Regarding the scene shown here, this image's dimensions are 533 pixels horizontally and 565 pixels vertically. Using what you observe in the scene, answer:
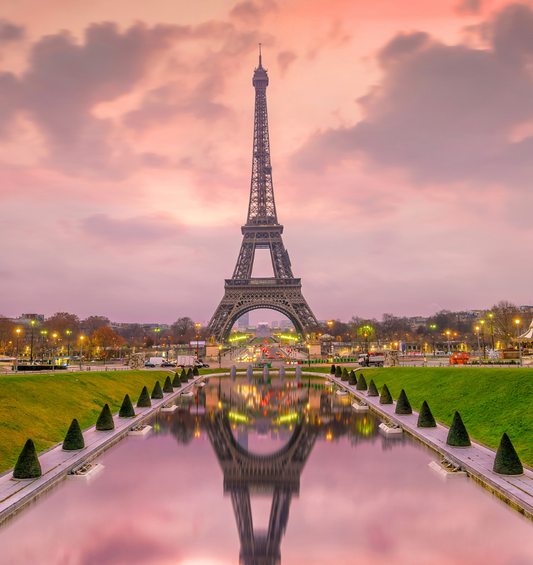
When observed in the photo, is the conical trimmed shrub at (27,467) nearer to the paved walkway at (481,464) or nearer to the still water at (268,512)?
the still water at (268,512)

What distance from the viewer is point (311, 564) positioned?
37.3 ft

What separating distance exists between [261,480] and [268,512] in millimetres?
A: 3351

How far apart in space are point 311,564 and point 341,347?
115 metres

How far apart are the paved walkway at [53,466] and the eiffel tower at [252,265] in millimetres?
70223

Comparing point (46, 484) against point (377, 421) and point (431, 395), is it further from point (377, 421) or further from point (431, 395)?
point (431, 395)

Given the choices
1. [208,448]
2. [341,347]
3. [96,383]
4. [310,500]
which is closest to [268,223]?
[341,347]

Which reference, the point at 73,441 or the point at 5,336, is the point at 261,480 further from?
the point at 5,336

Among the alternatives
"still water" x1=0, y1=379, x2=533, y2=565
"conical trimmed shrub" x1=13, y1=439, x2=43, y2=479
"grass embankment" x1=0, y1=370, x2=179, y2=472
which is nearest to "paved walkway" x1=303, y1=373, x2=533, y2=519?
"still water" x1=0, y1=379, x2=533, y2=565

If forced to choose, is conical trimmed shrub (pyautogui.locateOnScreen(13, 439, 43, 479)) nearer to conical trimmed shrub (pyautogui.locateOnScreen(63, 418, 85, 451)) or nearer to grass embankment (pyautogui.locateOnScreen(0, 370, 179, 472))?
grass embankment (pyautogui.locateOnScreen(0, 370, 179, 472))

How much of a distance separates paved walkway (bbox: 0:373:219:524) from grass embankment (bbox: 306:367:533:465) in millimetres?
19296

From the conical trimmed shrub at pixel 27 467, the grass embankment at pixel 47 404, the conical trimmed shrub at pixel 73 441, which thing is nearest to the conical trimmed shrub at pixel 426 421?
the conical trimmed shrub at pixel 73 441

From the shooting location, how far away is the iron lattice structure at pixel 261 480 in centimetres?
1263

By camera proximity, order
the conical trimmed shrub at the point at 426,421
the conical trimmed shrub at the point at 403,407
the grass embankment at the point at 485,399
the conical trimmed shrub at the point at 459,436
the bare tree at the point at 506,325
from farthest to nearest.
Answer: the bare tree at the point at 506,325 < the conical trimmed shrub at the point at 403,407 < the conical trimmed shrub at the point at 426,421 < the grass embankment at the point at 485,399 < the conical trimmed shrub at the point at 459,436

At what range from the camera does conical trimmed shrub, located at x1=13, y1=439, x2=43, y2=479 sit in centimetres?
1623
